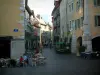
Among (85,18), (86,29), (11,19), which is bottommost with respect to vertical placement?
(86,29)

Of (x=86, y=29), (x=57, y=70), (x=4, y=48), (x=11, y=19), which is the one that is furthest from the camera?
(x=86, y=29)

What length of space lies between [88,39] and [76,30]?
18.0 ft

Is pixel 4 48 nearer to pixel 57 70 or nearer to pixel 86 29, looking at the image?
pixel 57 70

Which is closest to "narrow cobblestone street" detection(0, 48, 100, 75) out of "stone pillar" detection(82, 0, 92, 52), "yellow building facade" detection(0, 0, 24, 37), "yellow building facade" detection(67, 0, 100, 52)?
"yellow building facade" detection(0, 0, 24, 37)

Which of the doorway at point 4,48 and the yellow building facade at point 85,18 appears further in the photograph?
the yellow building facade at point 85,18

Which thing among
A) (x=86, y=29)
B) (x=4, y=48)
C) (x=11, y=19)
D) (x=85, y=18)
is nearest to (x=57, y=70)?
(x=11, y=19)

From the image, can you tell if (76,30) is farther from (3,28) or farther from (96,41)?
(3,28)

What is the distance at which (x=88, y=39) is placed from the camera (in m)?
40.0

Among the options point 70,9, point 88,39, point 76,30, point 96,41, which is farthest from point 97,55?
point 70,9

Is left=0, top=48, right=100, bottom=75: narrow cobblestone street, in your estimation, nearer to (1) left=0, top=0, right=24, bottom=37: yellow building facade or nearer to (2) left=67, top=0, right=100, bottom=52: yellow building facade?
(1) left=0, top=0, right=24, bottom=37: yellow building facade

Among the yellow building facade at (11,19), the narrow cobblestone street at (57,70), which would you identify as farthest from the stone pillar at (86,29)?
the yellow building facade at (11,19)

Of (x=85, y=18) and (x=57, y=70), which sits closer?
(x=57, y=70)

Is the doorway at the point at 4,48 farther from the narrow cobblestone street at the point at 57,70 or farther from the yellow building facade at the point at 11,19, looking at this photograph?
the narrow cobblestone street at the point at 57,70

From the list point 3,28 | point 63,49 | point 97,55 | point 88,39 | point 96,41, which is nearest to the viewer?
point 3,28
